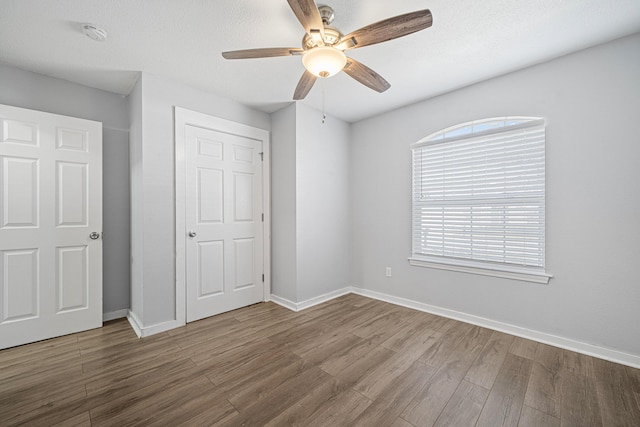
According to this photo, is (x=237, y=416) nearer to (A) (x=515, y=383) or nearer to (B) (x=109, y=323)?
(A) (x=515, y=383)

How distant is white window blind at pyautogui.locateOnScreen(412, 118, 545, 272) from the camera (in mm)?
2441

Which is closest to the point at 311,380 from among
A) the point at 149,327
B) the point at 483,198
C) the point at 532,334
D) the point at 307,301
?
the point at 307,301

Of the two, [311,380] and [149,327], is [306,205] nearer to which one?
[311,380]

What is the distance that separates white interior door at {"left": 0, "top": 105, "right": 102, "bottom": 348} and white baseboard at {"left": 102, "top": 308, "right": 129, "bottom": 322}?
18 centimetres

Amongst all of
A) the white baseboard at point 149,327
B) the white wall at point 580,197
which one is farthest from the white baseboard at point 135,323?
the white wall at point 580,197

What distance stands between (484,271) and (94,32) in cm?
393

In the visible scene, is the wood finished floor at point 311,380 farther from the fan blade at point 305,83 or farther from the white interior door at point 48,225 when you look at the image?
the fan blade at point 305,83

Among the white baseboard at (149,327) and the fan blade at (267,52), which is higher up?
the fan blade at (267,52)

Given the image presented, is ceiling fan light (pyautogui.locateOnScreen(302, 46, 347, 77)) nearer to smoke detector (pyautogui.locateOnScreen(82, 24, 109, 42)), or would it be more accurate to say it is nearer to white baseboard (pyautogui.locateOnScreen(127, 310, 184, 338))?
→ smoke detector (pyautogui.locateOnScreen(82, 24, 109, 42))

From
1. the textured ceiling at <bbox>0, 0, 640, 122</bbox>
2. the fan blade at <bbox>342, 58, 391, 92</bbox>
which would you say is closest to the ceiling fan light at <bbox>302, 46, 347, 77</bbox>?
the fan blade at <bbox>342, 58, 391, 92</bbox>

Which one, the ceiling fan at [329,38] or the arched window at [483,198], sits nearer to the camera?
the ceiling fan at [329,38]

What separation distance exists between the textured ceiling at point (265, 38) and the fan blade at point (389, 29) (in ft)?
0.97

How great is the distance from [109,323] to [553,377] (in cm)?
403

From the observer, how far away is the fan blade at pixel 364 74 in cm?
180
